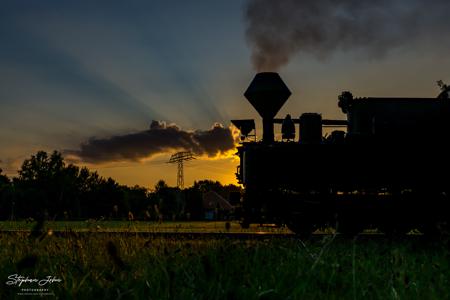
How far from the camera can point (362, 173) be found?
12188 mm

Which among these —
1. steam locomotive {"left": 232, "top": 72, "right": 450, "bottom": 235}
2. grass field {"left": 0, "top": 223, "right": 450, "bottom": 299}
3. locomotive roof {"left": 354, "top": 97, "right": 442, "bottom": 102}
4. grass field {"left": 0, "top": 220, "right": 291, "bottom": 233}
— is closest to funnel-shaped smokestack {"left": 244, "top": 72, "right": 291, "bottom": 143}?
steam locomotive {"left": 232, "top": 72, "right": 450, "bottom": 235}

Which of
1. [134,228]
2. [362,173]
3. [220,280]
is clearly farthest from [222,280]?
[362,173]

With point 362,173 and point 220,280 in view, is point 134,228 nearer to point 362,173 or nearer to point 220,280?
point 220,280

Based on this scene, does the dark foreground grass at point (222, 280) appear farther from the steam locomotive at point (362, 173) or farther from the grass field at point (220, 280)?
the steam locomotive at point (362, 173)

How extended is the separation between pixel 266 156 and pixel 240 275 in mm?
8667

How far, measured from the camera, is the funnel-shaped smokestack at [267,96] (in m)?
13.9

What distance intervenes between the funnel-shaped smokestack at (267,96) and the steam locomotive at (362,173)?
2.96 ft

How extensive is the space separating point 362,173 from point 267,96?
11.0ft

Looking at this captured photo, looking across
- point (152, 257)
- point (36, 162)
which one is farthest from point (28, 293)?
point (36, 162)

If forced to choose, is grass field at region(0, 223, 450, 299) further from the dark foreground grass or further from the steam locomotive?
the steam locomotive

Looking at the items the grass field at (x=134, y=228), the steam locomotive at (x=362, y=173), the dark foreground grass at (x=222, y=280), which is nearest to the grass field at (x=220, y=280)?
the dark foreground grass at (x=222, y=280)

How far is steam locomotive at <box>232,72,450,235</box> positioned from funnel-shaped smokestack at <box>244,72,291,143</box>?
0.90 m

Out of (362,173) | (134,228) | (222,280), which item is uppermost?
(362,173)

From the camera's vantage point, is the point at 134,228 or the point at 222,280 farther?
the point at 134,228
